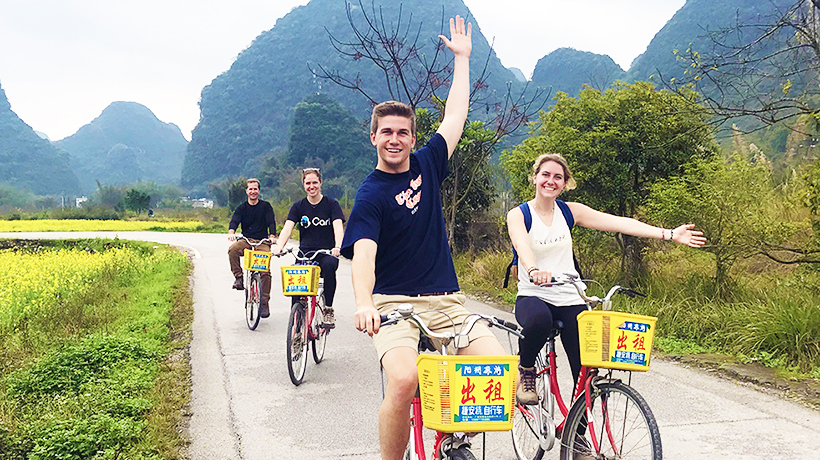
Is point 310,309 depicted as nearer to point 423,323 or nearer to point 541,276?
point 541,276

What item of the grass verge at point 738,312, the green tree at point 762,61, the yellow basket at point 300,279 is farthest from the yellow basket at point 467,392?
the green tree at point 762,61

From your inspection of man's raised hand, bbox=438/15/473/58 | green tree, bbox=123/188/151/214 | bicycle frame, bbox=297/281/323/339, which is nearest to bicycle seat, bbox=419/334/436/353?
man's raised hand, bbox=438/15/473/58

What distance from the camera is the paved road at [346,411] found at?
4305mm

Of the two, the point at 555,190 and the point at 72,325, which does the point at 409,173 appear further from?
the point at 72,325

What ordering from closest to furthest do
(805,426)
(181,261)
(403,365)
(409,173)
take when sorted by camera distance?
(403,365) → (409,173) → (805,426) → (181,261)

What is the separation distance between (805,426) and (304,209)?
511 cm

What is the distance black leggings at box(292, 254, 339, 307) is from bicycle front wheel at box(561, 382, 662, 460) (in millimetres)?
3857

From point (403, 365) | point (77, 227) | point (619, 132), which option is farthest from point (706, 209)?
point (77, 227)

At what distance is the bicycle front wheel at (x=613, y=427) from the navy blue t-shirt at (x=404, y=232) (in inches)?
35.8

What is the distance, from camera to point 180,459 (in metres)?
4.12

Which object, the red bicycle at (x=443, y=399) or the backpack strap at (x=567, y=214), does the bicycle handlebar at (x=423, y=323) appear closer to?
the red bicycle at (x=443, y=399)

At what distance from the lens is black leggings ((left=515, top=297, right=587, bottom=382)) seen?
142 inches

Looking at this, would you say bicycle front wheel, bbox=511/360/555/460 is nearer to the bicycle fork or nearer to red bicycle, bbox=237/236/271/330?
the bicycle fork

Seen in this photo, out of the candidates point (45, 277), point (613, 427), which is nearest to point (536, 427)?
point (613, 427)
